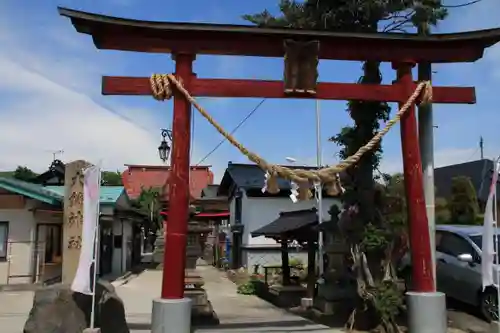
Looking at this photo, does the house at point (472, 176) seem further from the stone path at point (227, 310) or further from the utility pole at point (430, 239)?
the utility pole at point (430, 239)

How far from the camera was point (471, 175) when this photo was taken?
31531 millimetres

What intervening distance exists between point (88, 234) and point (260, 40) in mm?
4537

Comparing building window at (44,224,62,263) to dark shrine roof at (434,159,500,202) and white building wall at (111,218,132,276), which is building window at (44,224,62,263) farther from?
dark shrine roof at (434,159,500,202)

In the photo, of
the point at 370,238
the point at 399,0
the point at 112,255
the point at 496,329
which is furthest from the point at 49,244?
the point at 496,329

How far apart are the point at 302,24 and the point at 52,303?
8379 mm

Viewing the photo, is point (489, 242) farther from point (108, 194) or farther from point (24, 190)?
point (108, 194)

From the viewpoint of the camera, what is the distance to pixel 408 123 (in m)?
9.83

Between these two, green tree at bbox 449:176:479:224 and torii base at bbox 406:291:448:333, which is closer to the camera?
torii base at bbox 406:291:448:333

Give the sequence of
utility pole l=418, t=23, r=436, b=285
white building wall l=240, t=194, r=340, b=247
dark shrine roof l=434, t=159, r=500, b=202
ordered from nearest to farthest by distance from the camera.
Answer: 1. utility pole l=418, t=23, r=436, b=285
2. dark shrine roof l=434, t=159, r=500, b=202
3. white building wall l=240, t=194, r=340, b=247

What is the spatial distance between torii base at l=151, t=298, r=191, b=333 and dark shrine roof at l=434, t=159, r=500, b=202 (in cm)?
2042

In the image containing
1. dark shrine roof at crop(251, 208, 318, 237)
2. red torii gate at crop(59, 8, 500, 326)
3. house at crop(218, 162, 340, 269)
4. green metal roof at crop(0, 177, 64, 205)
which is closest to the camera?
red torii gate at crop(59, 8, 500, 326)

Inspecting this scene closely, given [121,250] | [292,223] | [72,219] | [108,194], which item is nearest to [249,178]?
[121,250]

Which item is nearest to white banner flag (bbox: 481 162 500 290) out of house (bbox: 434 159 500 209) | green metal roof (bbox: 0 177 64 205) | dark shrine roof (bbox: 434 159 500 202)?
green metal roof (bbox: 0 177 64 205)

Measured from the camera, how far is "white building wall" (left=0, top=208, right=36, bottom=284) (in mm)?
20484
